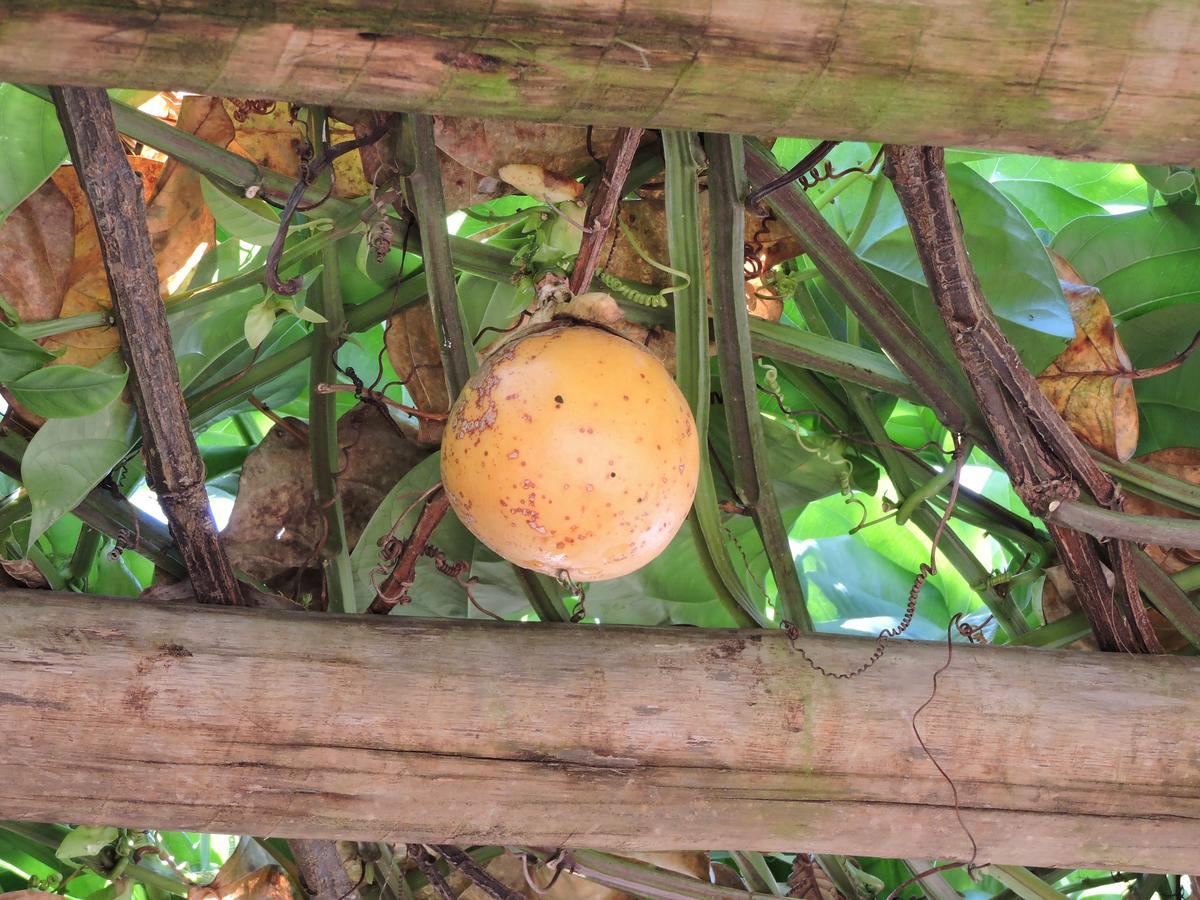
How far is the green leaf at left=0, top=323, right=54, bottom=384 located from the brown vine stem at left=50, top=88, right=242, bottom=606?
0.05m

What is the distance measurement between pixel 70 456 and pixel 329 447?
24cm

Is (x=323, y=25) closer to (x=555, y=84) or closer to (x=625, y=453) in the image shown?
(x=555, y=84)

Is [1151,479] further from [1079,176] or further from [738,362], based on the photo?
[1079,176]

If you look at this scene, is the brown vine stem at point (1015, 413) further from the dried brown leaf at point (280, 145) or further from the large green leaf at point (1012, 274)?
the dried brown leaf at point (280, 145)

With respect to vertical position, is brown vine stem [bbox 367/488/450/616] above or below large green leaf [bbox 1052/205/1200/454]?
below

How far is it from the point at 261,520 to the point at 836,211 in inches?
24.2

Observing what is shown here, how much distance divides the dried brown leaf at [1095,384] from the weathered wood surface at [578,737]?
0.18 meters

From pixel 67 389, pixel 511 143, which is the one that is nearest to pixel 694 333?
pixel 511 143

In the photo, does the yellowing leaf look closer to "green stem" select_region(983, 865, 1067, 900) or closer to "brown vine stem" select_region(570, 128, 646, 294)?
"brown vine stem" select_region(570, 128, 646, 294)

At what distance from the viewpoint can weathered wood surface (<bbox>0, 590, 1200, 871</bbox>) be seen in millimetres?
686

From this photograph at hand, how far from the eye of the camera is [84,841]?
36.8 inches

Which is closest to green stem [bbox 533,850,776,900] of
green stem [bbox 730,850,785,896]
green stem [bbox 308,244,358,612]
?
green stem [bbox 730,850,785,896]

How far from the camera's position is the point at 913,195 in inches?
28.0

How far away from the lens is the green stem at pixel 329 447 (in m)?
0.94
